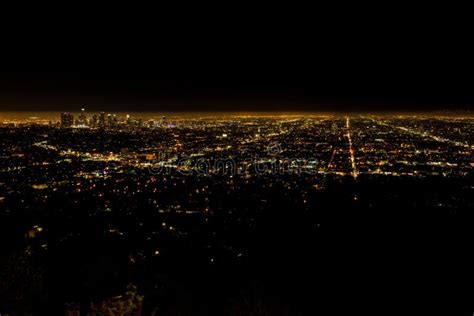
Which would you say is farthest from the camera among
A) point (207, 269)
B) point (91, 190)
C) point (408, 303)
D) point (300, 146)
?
point (300, 146)

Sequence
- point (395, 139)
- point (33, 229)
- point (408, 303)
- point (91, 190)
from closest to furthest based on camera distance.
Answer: point (408, 303) → point (33, 229) → point (91, 190) → point (395, 139)

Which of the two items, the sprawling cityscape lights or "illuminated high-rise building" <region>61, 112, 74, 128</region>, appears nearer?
the sprawling cityscape lights

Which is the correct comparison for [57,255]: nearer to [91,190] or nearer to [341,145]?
[91,190]

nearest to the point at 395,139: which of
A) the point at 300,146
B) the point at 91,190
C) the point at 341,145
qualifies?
the point at 341,145

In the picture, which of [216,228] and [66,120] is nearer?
[216,228]

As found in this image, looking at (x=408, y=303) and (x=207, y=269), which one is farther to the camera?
(x=207, y=269)

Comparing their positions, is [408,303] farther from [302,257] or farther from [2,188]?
[2,188]

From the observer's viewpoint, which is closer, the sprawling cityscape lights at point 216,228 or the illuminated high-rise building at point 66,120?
the sprawling cityscape lights at point 216,228
